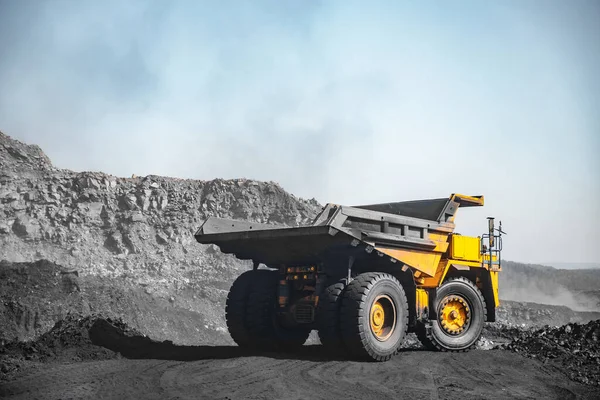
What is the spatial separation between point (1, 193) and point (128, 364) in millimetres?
24971

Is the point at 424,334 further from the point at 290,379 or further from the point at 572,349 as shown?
the point at 290,379

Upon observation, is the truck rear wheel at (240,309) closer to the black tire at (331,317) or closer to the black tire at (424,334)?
the black tire at (331,317)

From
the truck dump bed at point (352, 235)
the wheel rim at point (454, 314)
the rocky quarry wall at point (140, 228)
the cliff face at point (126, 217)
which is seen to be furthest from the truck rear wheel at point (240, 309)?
the cliff face at point (126, 217)

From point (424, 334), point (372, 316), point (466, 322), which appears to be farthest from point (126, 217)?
point (372, 316)

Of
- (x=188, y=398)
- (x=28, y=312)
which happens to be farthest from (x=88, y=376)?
(x=28, y=312)

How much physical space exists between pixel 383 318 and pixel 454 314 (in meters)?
2.09

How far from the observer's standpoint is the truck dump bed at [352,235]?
1001cm

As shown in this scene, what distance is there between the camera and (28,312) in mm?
19219

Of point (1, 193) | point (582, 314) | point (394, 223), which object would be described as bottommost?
point (582, 314)

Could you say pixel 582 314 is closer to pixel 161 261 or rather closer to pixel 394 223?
pixel 161 261

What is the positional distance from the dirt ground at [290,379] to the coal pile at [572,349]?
44 cm

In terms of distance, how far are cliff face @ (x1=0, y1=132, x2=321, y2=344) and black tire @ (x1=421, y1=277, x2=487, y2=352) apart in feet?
51.8

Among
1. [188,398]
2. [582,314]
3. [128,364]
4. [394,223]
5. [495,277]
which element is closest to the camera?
[188,398]

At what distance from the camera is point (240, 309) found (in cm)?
1170
